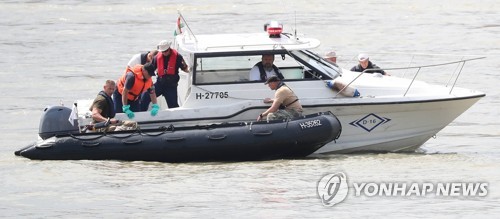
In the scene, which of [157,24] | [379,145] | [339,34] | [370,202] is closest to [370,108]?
[379,145]

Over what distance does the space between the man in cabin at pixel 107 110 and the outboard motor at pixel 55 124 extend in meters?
0.45

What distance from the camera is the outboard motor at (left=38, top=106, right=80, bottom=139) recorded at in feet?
48.0

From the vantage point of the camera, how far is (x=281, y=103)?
14.2m

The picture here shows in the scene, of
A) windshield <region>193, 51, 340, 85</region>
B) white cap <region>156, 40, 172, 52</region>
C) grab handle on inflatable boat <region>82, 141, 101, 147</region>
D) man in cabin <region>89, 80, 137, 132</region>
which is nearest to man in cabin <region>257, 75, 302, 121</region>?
windshield <region>193, 51, 340, 85</region>

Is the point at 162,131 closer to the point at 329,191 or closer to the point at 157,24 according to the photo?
the point at 329,191

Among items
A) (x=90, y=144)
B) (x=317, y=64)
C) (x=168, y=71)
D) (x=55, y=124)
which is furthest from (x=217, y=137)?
(x=55, y=124)

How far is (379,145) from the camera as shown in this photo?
14.8 metres

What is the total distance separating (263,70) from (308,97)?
2.26 ft

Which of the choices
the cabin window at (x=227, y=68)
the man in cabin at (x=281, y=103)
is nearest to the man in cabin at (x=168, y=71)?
the cabin window at (x=227, y=68)

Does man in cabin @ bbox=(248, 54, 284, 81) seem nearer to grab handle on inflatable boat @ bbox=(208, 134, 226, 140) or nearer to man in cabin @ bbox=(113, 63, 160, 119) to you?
grab handle on inflatable boat @ bbox=(208, 134, 226, 140)

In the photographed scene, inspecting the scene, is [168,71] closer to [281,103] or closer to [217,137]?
[217,137]

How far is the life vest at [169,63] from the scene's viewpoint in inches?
577

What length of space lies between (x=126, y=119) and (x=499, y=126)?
6110mm

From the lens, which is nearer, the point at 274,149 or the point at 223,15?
the point at 274,149
